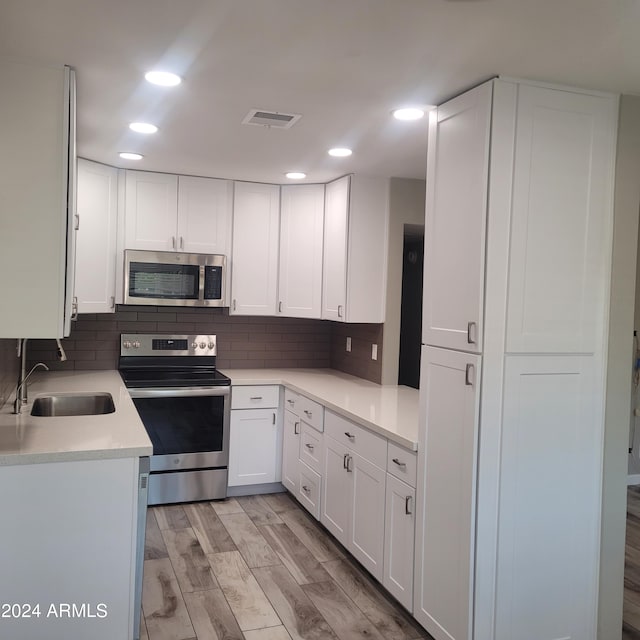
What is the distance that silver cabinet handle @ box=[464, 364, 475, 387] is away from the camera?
2.27 meters

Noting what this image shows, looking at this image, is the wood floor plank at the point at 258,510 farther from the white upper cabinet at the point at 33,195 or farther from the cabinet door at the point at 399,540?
the white upper cabinet at the point at 33,195

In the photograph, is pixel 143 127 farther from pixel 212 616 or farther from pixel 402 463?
pixel 212 616

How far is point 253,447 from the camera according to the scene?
4.37 m

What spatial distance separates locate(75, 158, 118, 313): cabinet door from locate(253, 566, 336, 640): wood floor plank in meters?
2.01

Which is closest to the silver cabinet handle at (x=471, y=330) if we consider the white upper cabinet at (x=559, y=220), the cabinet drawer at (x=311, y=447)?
the white upper cabinet at (x=559, y=220)

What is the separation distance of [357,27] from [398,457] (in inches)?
70.2

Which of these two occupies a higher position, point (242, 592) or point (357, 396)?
point (357, 396)

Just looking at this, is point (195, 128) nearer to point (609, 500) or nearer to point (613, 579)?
point (609, 500)

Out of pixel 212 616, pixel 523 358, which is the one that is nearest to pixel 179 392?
pixel 212 616

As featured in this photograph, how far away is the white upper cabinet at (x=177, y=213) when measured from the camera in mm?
4215

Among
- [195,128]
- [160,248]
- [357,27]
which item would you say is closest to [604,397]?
[357,27]

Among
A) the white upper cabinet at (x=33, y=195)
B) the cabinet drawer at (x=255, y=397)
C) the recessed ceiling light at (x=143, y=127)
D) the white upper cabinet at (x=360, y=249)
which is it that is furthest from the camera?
the cabinet drawer at (x=255, y=397)

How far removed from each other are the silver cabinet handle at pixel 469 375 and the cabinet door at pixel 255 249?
2462mm

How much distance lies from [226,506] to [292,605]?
4.60 feet
